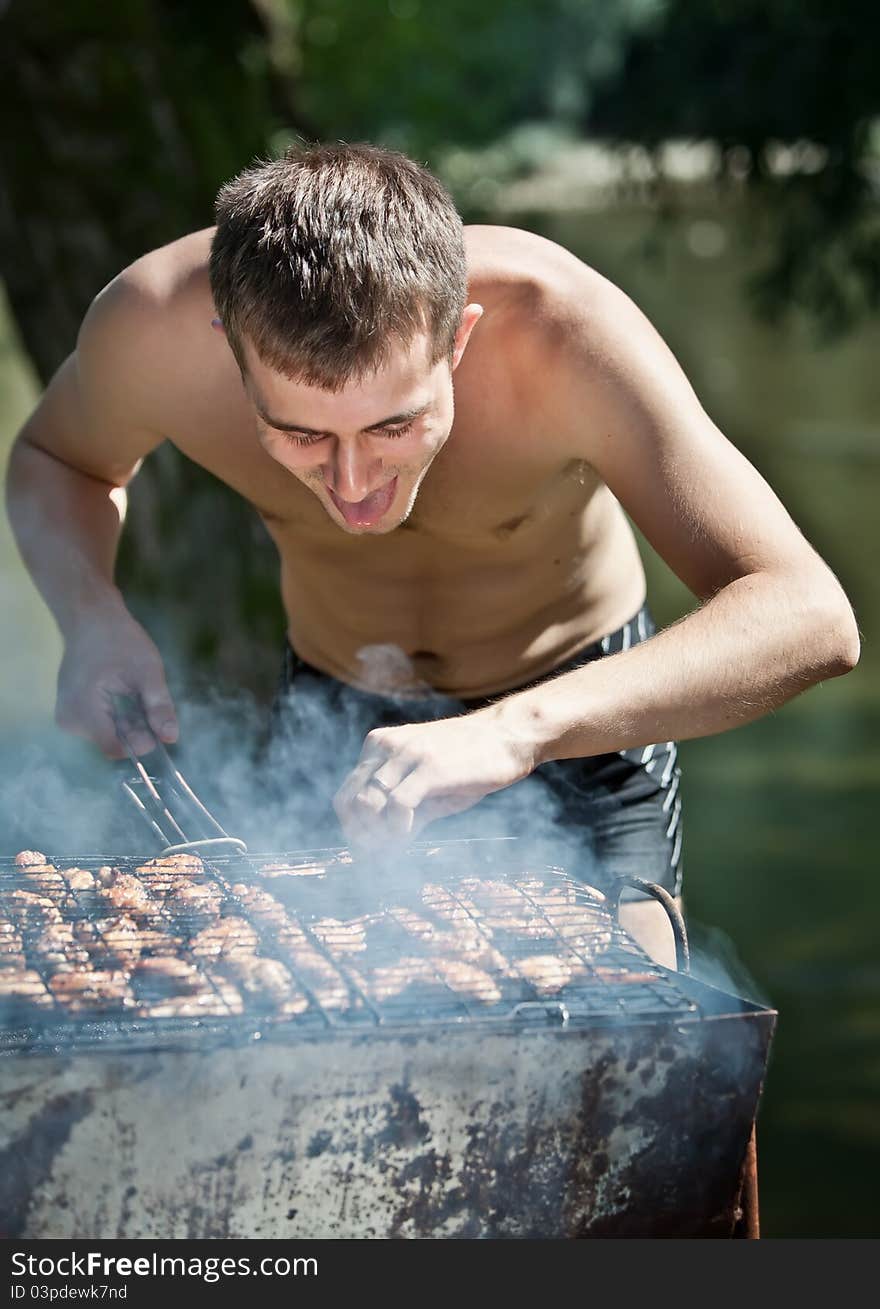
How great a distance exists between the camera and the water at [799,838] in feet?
17.1

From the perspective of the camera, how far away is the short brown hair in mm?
2066

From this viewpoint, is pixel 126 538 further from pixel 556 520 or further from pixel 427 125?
pixel 427 125

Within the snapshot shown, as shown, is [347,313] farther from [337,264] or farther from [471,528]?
[471,528]

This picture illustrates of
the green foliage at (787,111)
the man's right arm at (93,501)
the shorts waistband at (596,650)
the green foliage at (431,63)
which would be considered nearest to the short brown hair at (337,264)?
the man's right arm at (93,501)

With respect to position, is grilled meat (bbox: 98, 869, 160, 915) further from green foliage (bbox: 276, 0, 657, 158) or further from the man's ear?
green foliage (bbox: 276, 0, 657, 158)

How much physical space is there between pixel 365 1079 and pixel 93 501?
1.52 metres

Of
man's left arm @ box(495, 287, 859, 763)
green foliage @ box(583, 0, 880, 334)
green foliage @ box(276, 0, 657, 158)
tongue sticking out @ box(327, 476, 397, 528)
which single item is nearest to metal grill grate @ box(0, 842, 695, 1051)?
man's left arm @ box(495, 287, 859, 763)

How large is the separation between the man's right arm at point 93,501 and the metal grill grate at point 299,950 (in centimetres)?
40

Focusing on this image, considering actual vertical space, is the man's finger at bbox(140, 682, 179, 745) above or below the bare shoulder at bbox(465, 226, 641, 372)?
below

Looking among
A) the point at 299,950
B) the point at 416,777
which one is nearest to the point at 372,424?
the point at 416,777

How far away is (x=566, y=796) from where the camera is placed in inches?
117

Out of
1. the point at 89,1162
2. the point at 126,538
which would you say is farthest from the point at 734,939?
the point at 89,1162

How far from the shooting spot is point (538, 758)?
6.93ft

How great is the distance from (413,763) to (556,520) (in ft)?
3.31
